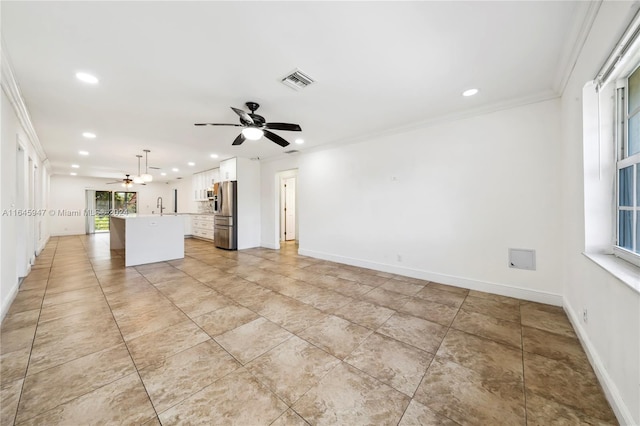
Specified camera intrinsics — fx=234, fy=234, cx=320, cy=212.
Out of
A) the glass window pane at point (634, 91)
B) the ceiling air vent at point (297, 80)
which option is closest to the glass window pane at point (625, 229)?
the glass window pane at point (634, 91)

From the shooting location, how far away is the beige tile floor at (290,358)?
1390mm

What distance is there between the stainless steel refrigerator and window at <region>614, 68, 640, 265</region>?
6.66m

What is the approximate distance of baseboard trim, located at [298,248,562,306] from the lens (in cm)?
290

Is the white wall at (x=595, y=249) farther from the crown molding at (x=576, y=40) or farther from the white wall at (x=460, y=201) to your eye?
the white wall at (x=460, y=201)

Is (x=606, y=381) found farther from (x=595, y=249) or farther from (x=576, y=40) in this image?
(x=576, y=40)

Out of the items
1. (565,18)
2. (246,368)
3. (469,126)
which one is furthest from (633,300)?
(469,126)

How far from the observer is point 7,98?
107 inches

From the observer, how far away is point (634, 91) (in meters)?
1.66

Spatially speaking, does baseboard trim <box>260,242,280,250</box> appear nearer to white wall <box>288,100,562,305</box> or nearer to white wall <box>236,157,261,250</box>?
white wall <box>236,157,261,250</box>

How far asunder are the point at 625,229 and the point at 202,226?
937cm

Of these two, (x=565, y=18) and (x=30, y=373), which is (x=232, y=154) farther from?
(x=565, y=18)

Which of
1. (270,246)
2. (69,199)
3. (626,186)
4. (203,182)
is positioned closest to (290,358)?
(626,186)

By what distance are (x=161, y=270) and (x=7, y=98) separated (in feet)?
9.96

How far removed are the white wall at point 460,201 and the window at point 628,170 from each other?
3.53 feet
